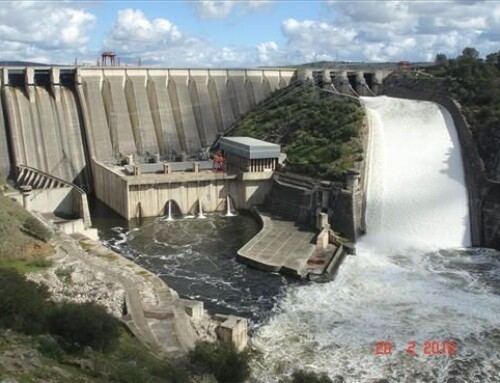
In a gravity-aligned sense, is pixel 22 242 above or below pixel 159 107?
below

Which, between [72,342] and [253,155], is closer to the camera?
[72,342]

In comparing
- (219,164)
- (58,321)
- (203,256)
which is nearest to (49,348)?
(58,321)

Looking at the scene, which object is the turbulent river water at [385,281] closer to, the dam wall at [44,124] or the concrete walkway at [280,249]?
the concrete walkway at [280,249]

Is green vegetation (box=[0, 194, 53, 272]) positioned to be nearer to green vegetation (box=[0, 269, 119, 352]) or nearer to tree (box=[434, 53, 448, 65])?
green vegetation (box=[0, 269, 119, 352])

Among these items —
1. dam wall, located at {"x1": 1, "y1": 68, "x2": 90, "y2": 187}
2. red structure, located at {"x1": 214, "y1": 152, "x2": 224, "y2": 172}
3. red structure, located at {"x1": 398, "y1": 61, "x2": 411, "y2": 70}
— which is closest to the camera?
dam wall, located at {"x1": 1, "y1": 68, "x2": 90, "y2": 187}

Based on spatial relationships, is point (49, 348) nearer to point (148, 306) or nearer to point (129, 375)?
point (129, 375)

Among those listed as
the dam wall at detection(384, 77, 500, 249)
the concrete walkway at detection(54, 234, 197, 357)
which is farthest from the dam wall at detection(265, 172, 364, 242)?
the concrete walkway at detection(54, 234, 197, 357)

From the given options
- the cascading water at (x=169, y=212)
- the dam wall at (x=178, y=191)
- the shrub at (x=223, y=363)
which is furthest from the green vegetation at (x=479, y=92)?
the shrub at (x=223, y=363)
